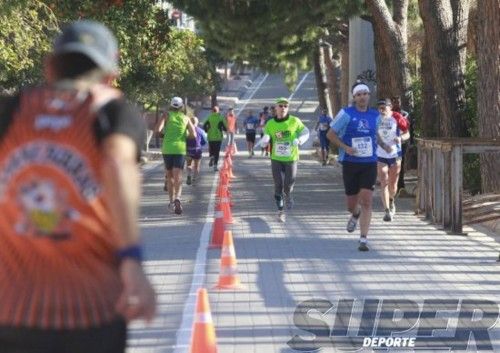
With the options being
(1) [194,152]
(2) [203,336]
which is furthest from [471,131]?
(2) [203,336]

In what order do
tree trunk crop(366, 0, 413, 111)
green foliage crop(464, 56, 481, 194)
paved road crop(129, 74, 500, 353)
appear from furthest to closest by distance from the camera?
tree trunk crop(366, 0, 413, 111) → green foliage crop(464, 56, 481, 194) → paved road crop(129, 74, 500, 353)

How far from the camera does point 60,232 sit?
13.2 ft

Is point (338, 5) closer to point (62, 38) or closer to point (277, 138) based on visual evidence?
point (277, 138)

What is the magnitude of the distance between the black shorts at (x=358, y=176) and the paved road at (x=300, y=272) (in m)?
0.75

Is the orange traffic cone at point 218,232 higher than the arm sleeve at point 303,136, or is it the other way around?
the arm sleeve at point 303,136

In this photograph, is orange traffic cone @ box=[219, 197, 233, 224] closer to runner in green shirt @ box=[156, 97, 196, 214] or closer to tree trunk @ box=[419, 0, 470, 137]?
runner in green shirt @ box=[156, 97, 196, 214]

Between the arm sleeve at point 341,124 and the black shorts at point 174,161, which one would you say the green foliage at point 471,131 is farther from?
the arm sleeve at point 341,124

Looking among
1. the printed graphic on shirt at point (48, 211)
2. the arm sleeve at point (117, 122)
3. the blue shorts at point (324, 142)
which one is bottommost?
the blue shorts at point (324, 142)

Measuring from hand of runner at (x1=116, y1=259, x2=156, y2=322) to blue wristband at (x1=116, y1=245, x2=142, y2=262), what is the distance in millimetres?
15

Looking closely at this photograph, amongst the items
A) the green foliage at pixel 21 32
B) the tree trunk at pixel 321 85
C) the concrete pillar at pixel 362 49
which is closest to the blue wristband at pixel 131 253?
the green foliage at pixel 21 32

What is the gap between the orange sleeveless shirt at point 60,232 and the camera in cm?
404

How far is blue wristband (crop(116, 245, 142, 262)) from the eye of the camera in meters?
3.98

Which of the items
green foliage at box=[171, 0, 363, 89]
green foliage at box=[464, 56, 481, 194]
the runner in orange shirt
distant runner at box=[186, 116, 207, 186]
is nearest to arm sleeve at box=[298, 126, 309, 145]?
green foliage at box=[464, 56, 481, 194]

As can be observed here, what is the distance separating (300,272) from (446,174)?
15.9ft
